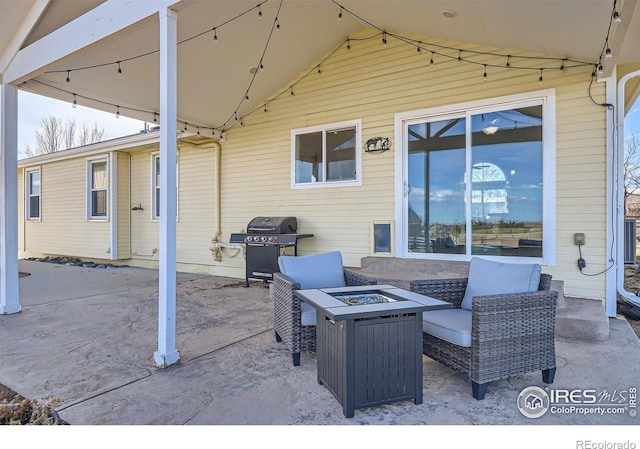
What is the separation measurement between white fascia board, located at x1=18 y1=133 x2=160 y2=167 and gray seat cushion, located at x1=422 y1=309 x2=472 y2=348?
705 cm

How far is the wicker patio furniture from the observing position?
2975mm

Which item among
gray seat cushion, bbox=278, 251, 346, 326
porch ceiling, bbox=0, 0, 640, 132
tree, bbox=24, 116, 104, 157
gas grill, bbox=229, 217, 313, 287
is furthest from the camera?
tree, bbox=24, 116, 104, 157

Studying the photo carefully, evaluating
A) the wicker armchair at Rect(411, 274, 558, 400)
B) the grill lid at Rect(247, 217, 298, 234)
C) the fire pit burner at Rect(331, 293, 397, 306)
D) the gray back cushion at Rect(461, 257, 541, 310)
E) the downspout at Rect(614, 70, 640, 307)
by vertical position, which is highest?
the downspout at Rect(614, 70, 640, 307)

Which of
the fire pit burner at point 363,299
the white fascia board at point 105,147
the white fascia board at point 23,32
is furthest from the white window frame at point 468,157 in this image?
the white fascia board at point 105,147

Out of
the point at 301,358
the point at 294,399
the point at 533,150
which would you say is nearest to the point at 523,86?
the point at 533,150

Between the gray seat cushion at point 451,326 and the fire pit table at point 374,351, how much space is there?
A: 0.28m

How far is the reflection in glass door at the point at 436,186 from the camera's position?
5043mm

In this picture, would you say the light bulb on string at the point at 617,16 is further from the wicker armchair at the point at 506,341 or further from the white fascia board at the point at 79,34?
the white fascia board at the point at 79,34

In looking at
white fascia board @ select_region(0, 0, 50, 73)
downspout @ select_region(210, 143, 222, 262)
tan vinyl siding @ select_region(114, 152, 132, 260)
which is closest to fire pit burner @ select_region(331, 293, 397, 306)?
white fascia board @ select_region(0, 0, 50, 73)

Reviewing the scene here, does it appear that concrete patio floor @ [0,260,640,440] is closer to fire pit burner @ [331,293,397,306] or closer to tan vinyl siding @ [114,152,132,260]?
fire pit burner @ [331,293,397,306]

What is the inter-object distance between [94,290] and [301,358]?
4.59 m

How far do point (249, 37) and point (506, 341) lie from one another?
4797 mm

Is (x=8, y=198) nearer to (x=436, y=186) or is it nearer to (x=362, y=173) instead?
(x=362, y=173)

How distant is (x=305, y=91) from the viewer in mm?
6395
